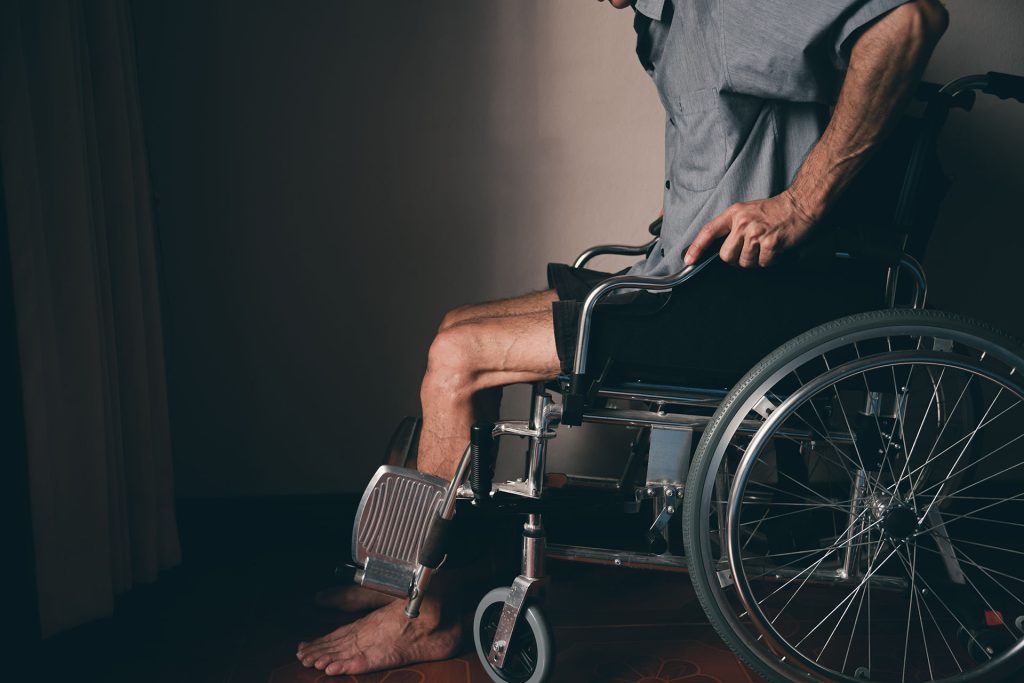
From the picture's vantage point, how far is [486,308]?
4.55 feet

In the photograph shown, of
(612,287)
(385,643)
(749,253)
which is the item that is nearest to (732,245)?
(749,253)

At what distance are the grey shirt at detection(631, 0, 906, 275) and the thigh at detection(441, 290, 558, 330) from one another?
194mm

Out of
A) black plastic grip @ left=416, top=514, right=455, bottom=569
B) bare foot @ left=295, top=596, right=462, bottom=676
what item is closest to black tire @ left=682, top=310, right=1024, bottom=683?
black plastic grip @ left=416, top=514, right=455, bottom=569

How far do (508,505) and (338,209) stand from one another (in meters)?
0.90

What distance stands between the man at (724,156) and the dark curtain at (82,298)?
0.42m

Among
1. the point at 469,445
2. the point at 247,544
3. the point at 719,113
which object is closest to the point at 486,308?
the point at 469,445

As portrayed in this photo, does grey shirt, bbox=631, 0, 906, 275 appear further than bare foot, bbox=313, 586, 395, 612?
No

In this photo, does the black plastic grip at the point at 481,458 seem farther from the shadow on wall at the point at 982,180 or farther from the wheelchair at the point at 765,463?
the shadow on wall at the point at 982,180

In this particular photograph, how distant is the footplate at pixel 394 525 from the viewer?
44.9 inches

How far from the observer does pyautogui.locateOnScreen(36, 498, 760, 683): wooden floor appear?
1.25 meters

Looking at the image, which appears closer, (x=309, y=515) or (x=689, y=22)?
(x=689, y=22)

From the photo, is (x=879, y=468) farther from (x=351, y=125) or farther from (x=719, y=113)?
(x=351, y=125)

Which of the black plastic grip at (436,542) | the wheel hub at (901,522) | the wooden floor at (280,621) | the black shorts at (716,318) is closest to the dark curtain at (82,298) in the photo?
the wooden floor at (280,621)

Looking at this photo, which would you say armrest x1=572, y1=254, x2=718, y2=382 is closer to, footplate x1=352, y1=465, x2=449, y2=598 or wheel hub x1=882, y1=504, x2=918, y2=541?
footplate x1=352, y1=465, x2=449, y2=598
